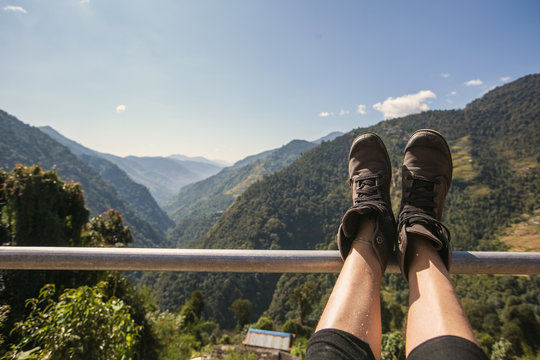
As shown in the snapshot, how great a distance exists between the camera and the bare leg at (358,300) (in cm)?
95

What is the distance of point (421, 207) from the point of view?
1.71 meters

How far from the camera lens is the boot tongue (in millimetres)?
1213

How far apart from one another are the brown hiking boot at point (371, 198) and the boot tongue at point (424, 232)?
0.46ft

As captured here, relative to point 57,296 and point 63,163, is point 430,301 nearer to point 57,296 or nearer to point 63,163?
point 57,296

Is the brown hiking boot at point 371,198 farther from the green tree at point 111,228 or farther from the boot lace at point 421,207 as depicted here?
the green tree at point 111,228

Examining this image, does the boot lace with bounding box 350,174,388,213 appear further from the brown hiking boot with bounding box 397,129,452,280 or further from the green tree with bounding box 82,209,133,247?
the green tree with bounding box 82,209,133,247

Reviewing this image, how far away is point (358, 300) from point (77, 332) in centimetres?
134

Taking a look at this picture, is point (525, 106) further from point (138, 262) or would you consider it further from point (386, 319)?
point (138, 262)

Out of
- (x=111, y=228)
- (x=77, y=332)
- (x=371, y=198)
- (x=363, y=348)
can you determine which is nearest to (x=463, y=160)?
(x=111, y=228)

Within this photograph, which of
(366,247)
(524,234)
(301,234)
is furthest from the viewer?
(301,234)

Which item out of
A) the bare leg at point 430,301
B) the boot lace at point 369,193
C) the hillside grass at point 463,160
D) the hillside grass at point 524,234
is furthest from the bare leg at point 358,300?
the hillside grass at point 463,160

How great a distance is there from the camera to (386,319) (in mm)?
29016

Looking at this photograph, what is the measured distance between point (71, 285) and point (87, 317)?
10.6 feet

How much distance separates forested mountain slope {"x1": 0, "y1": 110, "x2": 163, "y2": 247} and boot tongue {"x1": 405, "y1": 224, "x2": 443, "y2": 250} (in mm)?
149074
